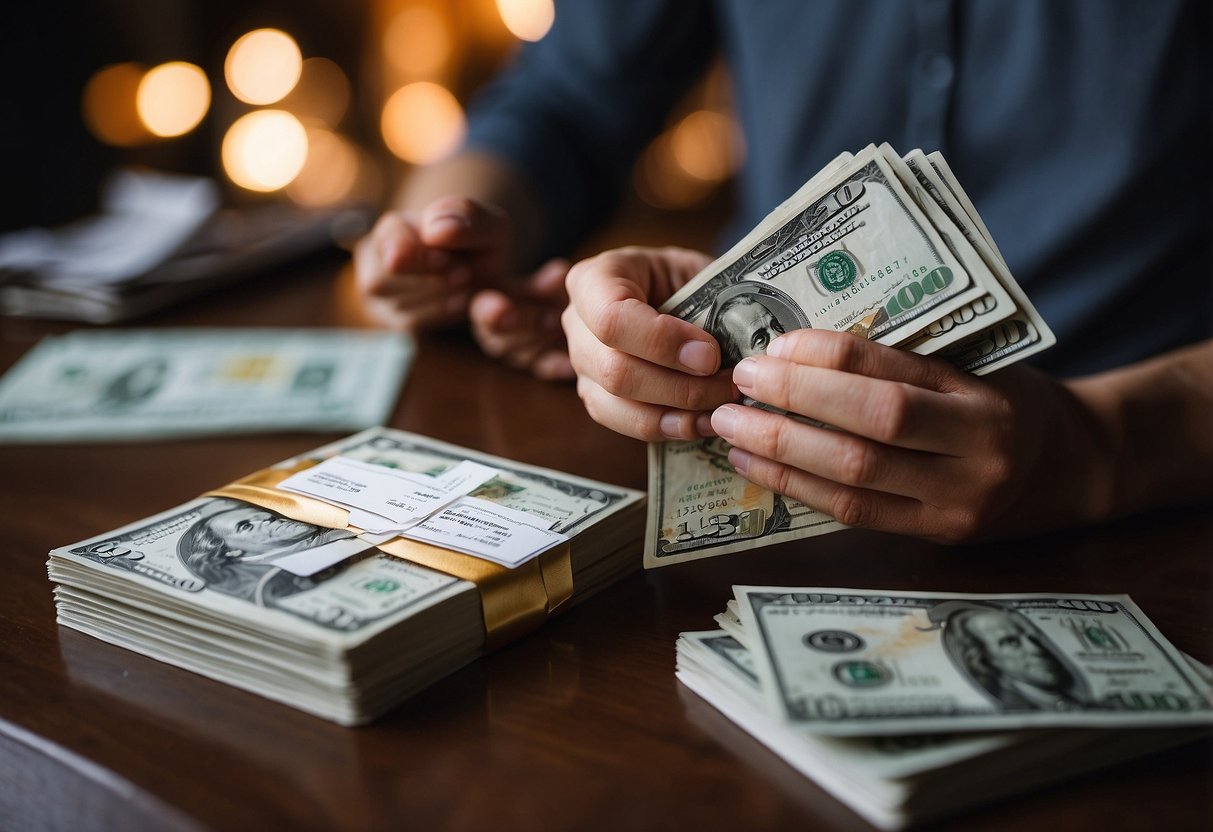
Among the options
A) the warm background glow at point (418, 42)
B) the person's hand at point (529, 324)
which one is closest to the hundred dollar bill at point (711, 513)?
the person's hand at point (529, 324)

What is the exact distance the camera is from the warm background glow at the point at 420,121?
12.7ft

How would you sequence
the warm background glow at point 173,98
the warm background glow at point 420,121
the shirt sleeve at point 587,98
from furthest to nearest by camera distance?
1. the warm background glow at point 420,121
2. the warm background glow at point 173,98
3. the shirt sleeve at point 587,98

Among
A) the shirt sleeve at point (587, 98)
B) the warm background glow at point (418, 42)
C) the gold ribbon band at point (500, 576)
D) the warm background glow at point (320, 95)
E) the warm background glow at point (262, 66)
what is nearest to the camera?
the gold ribbon band at point (500, 576)

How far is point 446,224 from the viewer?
1230 mm

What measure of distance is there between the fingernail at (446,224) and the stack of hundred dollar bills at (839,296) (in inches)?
17.6

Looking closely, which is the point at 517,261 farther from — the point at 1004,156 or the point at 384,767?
the point at 384,767

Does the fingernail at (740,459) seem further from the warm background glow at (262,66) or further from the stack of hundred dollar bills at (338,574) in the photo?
the warm background glow at (262,66)

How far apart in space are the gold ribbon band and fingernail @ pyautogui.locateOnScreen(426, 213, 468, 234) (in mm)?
537

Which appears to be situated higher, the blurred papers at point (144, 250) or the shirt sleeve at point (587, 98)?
the shirt sleeve at point (587, 98)

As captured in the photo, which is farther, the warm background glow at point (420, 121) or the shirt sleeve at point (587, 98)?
the warm background glow at point (420, 121)

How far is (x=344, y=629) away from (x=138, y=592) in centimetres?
19

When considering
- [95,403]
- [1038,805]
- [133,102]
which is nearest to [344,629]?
[1038,805]

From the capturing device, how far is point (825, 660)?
2.08 ft

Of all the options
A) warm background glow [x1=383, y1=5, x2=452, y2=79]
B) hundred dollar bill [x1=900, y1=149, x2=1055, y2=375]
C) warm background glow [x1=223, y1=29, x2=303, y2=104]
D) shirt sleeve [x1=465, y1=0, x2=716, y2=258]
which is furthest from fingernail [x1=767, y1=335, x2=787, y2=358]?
warm background glow [x1=383, y1=5, x2=452, y2=79]
